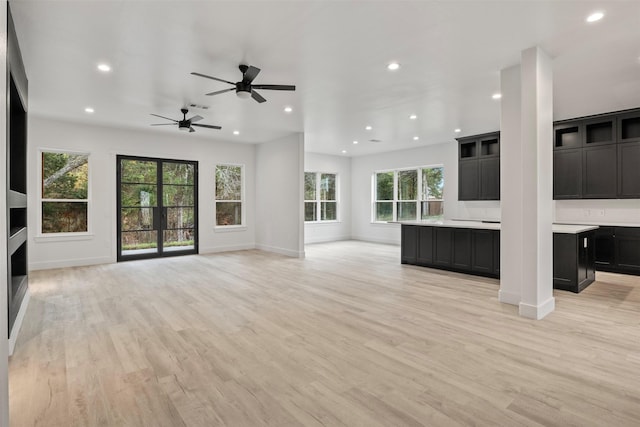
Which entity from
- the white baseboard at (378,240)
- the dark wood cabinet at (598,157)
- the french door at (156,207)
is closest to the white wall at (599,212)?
the dark wood cabinet at (598,157)

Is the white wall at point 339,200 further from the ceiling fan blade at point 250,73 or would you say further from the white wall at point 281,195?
the ceiling fan blade at point 250,73

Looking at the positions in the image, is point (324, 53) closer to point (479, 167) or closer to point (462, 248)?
point (462, 248)

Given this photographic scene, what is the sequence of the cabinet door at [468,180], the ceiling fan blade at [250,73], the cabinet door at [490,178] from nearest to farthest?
the ceiling fan blade at [250,73], the cabinet door at [490,178], the cabinet door at [468,180]

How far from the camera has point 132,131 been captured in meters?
7.46

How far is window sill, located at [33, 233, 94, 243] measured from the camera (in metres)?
6.46

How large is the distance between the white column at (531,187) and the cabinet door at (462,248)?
176 centimetres

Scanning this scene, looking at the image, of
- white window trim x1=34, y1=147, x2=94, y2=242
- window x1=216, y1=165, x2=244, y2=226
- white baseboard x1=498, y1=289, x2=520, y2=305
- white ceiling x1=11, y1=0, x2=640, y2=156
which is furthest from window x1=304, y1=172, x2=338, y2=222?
white baseboard x1=498, y1=289, x2=520, y2=305

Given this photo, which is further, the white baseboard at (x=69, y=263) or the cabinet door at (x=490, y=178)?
the cabinet door at (x=490, y=178)

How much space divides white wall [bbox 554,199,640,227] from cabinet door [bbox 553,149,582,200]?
35 centimetres

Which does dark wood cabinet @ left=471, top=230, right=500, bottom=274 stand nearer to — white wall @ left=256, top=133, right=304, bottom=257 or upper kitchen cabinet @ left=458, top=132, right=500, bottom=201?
upper kitchen cabinet @ left=458, top=132, right=500, bottom=201

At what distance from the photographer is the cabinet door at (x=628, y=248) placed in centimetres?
570

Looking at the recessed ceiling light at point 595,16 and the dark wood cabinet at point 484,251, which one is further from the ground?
the recessed ceiling light at point 595,16

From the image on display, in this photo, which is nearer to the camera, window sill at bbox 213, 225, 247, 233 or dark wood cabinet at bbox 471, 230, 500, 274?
dark wood cabinet at bbox 471, 230, 500, 274

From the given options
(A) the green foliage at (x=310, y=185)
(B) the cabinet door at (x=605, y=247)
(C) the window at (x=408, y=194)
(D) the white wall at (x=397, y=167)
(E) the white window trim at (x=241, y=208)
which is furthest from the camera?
(A) the green foliage at (x=310, y=185)
